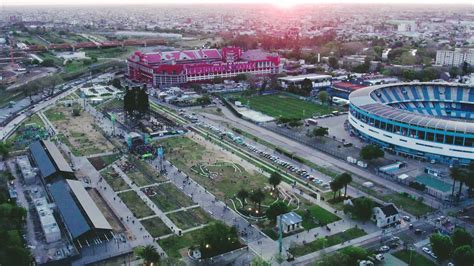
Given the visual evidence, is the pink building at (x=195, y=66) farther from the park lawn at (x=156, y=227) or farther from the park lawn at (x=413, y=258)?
the park lawn at (x=413, y=258)

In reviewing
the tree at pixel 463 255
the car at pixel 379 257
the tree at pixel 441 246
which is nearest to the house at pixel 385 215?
the car at pixel 379 257

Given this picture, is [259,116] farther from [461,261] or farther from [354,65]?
[354,65]

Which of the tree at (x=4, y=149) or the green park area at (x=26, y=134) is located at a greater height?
the tree at (x=4, y=149)

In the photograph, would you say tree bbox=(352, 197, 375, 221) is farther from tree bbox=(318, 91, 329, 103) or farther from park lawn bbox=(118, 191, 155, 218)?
tree bbox=(318, 91, 329, 103)

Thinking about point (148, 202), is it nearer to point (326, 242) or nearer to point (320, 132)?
point (326, 242)

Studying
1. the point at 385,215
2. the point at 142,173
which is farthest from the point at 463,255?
the point at 142,173

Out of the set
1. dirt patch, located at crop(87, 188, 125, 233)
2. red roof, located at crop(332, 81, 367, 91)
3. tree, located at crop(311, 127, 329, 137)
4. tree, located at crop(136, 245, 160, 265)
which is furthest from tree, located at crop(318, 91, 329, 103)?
tree, located at crop(136, 245, 160, 265)
